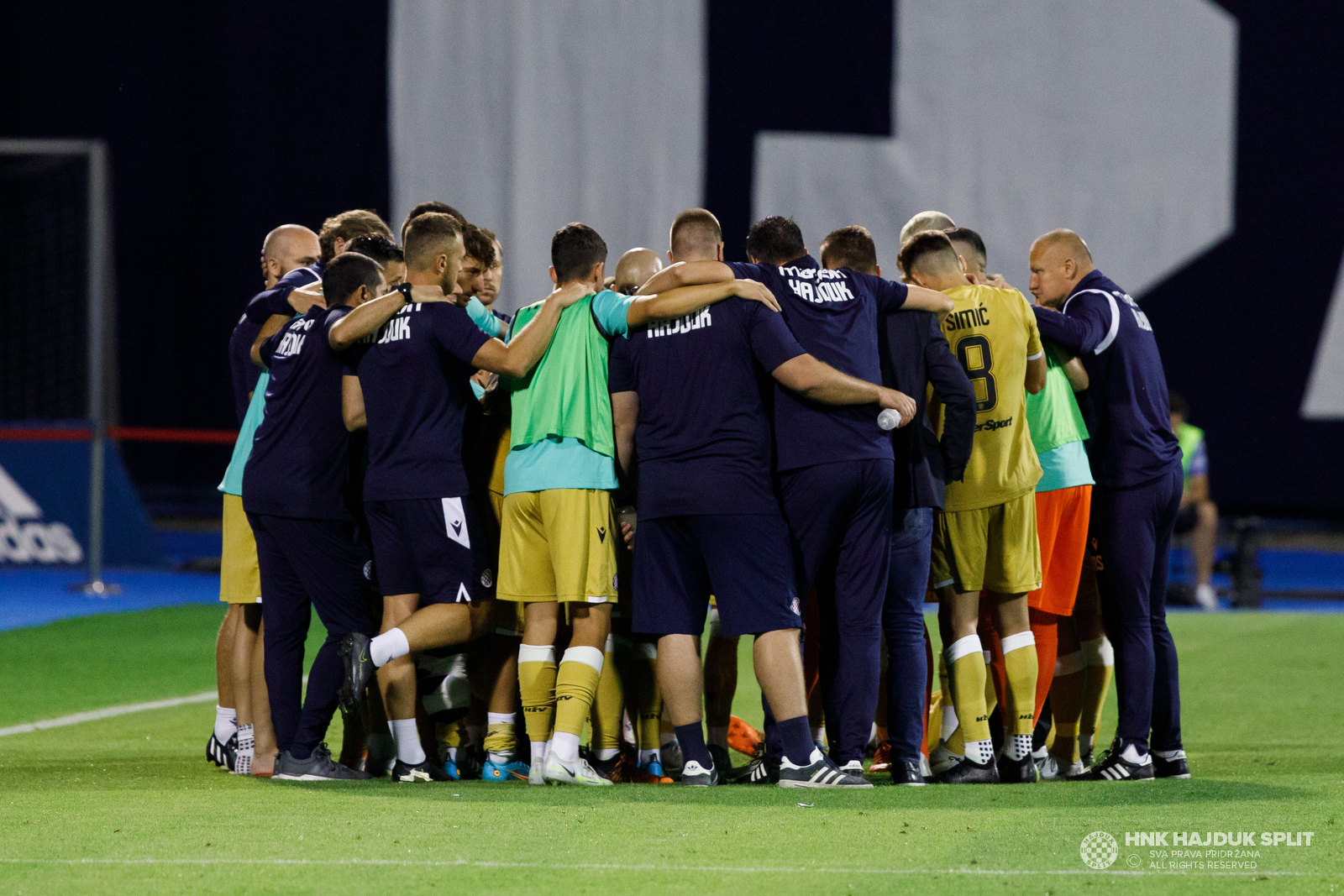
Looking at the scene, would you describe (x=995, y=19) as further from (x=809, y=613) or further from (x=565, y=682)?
(x=565, y=682)

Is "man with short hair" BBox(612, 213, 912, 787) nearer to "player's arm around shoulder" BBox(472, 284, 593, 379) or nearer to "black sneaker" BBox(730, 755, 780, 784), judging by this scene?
"black sneaker" BBox(730, 755, 780, 784)

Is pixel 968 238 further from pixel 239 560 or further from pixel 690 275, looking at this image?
pixel 239 560

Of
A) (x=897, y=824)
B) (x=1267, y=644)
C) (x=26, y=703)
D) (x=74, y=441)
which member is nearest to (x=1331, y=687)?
(x=1267, y=644)

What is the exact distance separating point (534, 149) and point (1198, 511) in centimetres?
688

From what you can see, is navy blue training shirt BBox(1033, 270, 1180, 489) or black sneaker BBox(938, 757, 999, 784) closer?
black sneaker BBox(938, 757, 999, 784)

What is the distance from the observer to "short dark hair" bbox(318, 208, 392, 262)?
18.7 ft

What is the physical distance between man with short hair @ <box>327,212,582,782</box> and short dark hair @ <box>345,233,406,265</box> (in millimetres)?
466

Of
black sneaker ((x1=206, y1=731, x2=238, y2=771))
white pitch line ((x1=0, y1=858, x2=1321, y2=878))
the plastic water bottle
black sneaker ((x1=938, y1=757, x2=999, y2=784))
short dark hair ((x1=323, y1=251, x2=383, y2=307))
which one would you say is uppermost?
short dark hair ((x1=323, y1=251, x2=383, y2=307))

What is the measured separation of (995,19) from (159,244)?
836 cm

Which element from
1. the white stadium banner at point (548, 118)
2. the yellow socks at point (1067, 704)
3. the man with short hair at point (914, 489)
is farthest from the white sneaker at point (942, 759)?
the white stadium banner at point (548, 118)

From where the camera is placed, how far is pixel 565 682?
4945 millimetres

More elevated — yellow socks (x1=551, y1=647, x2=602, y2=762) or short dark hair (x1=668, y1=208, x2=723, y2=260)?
short dark hair (x1=668, y1=208, x2=723, y2=260)

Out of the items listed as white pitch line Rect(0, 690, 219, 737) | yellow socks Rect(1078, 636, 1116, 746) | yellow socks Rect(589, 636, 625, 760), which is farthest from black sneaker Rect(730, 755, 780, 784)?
white pitch line Rect(0, 690, 219, 737)

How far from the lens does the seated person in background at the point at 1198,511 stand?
12344 millimetres
